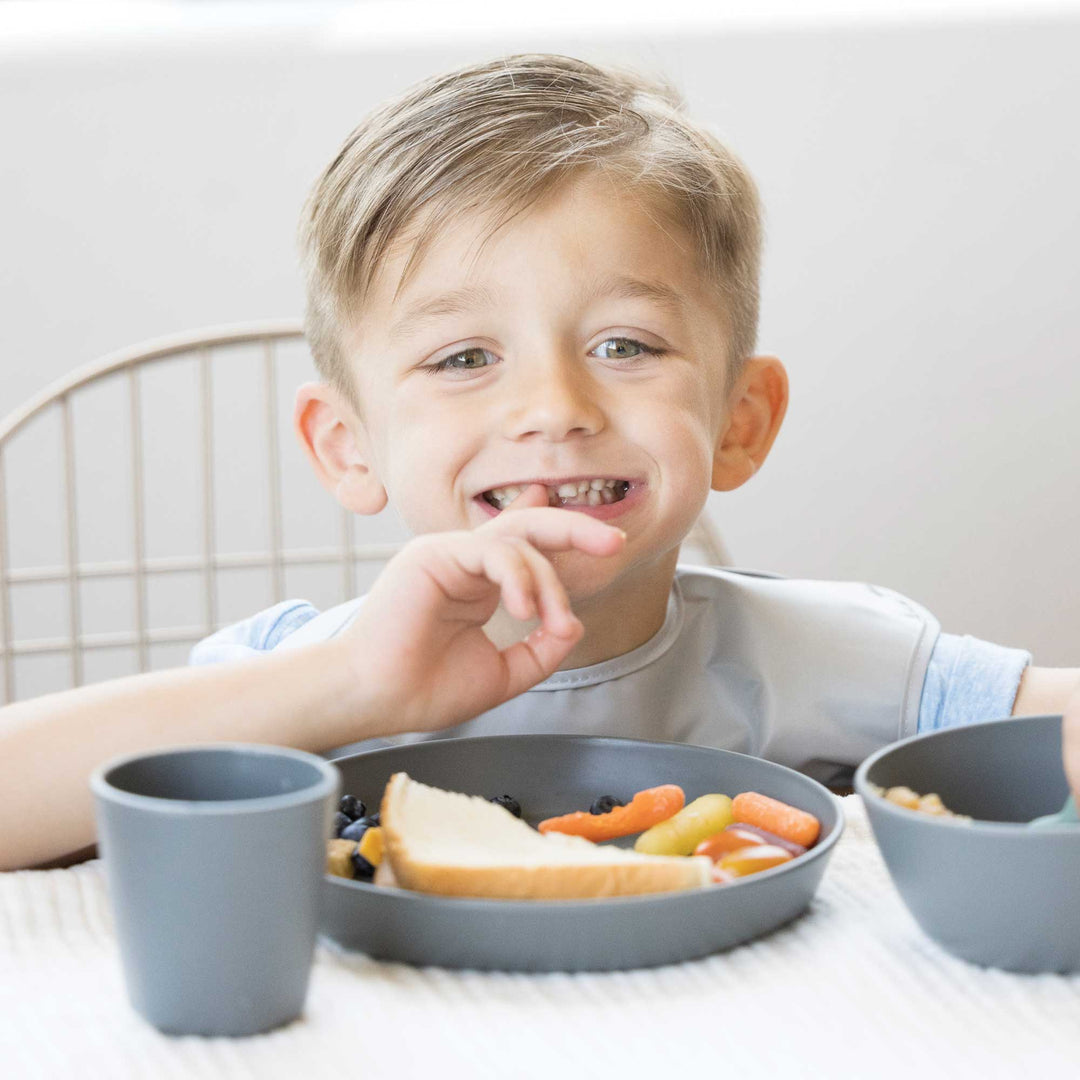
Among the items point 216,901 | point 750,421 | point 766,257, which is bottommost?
point 216,901

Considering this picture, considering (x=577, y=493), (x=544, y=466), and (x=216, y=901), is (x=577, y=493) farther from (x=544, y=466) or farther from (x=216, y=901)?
(x=216, y=901)

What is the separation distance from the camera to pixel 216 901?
46 cm

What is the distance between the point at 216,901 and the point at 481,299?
0.59 metres

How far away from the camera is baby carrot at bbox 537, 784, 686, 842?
710 mm

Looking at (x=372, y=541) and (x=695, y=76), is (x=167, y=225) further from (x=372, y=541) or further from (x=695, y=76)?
(x=695, y=76)

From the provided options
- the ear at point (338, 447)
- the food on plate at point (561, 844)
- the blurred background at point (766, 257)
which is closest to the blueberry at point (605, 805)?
the food on plate at point (561, 844)

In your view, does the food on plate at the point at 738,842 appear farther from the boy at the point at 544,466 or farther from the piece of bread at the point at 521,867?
the boy at the point at 544,466

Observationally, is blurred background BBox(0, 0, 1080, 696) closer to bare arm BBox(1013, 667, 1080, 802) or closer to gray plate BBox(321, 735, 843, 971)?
bare arm BBox(1013, 667, 1080, 802)

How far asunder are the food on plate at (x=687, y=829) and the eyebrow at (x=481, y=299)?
418 millimetres

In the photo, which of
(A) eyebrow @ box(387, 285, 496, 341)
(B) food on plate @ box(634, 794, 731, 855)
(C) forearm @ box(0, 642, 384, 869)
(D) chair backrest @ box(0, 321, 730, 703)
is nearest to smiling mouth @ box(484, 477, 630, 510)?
(A) eyebrow @ box(387, 285, 496, 341)

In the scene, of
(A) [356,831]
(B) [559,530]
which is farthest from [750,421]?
(A) [356,831]

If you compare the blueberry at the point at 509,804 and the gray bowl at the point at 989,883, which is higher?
the gray bowl at the point at 989,883

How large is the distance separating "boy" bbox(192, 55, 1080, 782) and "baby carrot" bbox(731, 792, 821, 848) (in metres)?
0.32

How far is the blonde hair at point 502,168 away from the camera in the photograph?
999 mm
